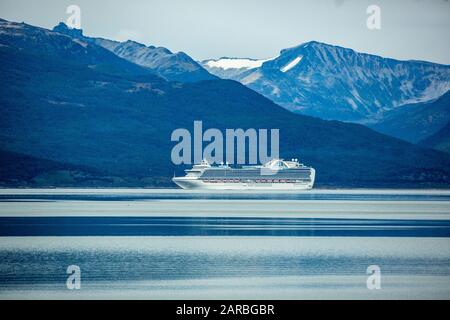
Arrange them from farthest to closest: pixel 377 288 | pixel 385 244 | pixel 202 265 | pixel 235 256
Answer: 1. pixel 385 244
2. pixel 235 256
3. pixel 202 265
4. pixel 377 288

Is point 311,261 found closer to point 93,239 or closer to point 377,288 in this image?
point 377,288

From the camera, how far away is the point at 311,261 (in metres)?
51.6

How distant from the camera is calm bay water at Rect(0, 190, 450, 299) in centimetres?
4119

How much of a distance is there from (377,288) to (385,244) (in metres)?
18.9

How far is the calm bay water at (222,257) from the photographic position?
41.2 meters

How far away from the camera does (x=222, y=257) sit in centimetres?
5303
